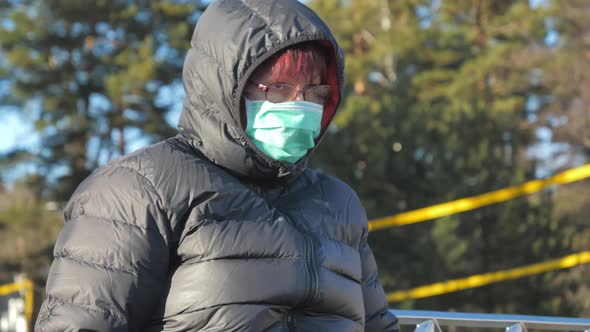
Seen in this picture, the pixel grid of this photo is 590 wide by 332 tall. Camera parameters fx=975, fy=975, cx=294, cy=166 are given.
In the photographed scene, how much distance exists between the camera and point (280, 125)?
6.81ft

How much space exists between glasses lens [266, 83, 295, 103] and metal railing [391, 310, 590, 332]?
4.14ft

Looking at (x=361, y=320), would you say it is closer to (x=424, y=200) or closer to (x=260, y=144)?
(x=260, y=144)

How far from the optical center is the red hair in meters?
2.07

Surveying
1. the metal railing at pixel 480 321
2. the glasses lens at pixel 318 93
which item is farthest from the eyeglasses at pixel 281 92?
the metal railing at pixel 480 321

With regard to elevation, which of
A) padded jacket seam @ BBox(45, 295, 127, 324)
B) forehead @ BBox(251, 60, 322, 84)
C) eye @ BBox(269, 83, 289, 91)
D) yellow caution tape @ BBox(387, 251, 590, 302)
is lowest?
yellow caution tape @ BBox(387, 251, 590, 302)

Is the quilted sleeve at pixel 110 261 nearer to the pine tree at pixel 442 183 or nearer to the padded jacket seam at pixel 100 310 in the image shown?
the padded jacket seam at pixel 100 310

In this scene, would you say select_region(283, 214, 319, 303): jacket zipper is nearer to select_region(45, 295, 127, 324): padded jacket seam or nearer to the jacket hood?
the jacket hood

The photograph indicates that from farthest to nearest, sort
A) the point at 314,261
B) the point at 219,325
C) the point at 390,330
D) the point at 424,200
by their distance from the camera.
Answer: the point at 424,200 → the point at 390,330 → the point at 314,261 → the point at 219,325

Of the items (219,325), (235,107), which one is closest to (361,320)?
(219,325)

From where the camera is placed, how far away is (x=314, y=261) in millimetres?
2012

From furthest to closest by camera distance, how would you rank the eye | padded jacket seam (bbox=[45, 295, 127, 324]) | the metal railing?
the metal railing < the eye < padded jacket seam (bbox=[45, 295, 127, 324])

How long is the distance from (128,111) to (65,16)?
8.07 ft

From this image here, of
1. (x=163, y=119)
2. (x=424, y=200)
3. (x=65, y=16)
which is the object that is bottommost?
(x=424, y=200)

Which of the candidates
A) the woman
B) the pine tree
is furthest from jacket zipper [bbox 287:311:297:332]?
the pine tree
